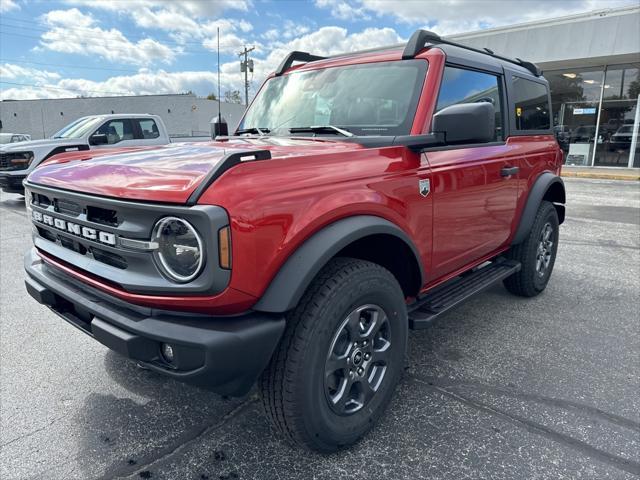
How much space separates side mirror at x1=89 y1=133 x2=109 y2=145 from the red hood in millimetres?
7501

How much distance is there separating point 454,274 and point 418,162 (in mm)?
992

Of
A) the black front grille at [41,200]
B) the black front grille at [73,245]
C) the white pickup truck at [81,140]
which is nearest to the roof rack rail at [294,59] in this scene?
the black front grille at [41,200]

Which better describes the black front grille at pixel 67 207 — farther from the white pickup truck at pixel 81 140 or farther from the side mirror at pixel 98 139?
the side mirror at pixel 98 139

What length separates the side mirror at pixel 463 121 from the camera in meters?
2.33

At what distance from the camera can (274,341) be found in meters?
1.82

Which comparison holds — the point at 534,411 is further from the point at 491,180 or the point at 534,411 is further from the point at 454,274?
the point at 491,180

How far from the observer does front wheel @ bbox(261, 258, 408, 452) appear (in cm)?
194

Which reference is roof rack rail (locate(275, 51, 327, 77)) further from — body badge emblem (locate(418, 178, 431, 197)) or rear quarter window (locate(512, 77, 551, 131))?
body badge emblem (locate(418, 178, 431, 197))

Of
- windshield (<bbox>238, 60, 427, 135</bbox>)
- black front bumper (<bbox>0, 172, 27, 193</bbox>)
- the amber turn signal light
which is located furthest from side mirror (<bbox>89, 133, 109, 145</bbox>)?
the amber turn signal light

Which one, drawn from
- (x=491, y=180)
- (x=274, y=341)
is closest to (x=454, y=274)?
(x=491, y=180)

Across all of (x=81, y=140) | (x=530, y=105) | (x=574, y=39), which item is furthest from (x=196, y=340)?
(x=574, y=39)

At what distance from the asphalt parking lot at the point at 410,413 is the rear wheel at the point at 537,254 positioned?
33 cm

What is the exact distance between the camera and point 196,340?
169cm

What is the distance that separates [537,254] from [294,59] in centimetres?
275
